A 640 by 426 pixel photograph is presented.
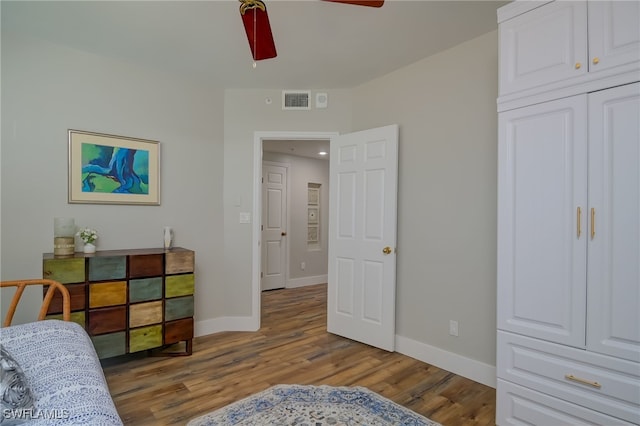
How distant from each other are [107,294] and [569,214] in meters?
3.14

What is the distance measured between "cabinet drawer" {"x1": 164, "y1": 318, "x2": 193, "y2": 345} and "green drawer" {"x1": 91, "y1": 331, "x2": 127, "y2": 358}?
32 cm

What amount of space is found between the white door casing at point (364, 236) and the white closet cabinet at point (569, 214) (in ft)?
4.10

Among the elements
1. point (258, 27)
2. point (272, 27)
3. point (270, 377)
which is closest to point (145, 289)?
point (270, 377)

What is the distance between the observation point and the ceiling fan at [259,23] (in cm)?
161

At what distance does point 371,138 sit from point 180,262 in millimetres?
2144

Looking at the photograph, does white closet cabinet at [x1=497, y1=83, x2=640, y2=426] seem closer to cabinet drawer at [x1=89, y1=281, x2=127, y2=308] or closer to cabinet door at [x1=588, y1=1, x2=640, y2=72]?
cabinet door at [x1=588, y1=1, x2=640, y2=72]

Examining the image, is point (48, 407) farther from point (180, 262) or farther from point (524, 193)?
point (524, 193)

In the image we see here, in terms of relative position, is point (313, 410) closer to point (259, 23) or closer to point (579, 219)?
point (579, 219)

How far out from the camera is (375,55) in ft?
9.36

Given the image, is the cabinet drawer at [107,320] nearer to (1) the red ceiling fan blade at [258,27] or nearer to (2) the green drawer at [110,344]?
(2) the green drawer at [110,344]

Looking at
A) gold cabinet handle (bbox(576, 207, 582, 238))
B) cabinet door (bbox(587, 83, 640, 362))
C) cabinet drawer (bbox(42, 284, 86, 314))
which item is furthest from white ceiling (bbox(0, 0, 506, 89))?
cabinet drawer (bbox(42, 284, 86, 314))

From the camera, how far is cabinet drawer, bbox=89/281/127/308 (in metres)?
2.50

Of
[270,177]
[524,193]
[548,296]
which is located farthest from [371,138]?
[270,177]

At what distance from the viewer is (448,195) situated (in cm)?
279
